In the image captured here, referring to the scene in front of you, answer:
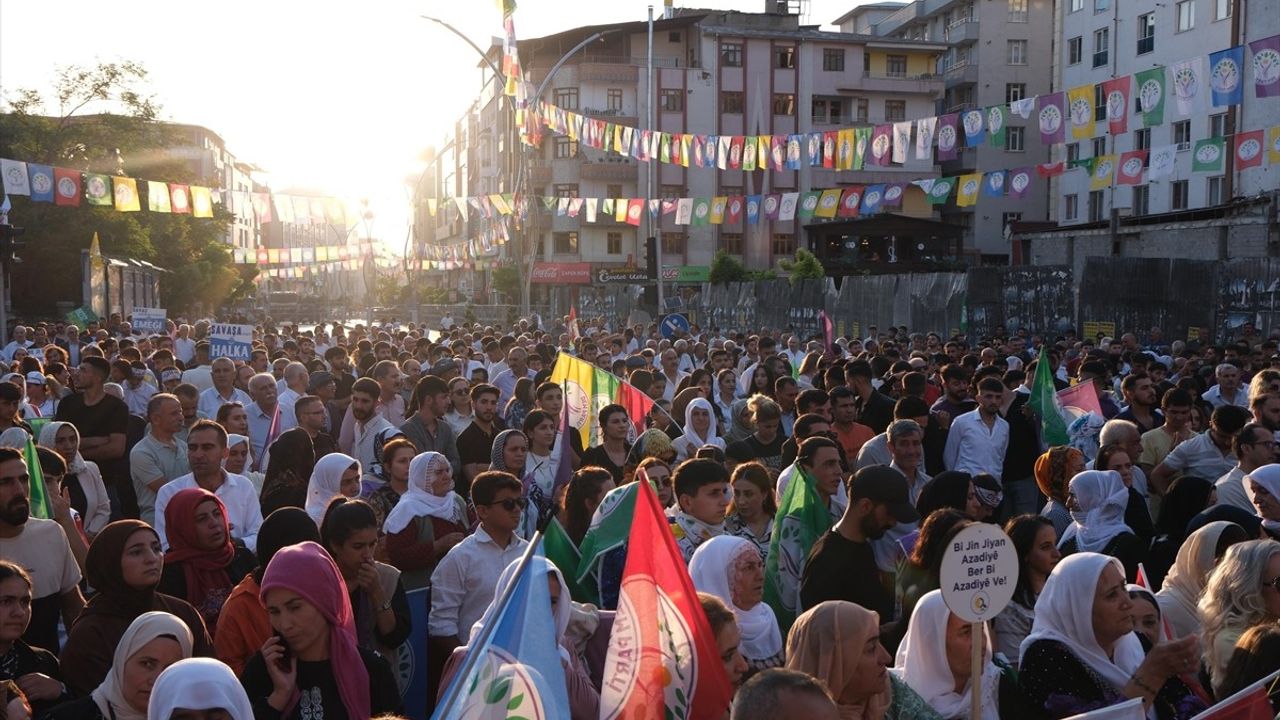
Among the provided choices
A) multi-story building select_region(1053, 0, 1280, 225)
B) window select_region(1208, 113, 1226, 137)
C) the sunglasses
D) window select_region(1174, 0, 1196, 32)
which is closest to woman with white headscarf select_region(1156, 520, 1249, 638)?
the sunglasses

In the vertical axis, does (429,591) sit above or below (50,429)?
below

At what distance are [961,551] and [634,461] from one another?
14.1ft

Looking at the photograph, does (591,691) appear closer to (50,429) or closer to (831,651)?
(831,651)

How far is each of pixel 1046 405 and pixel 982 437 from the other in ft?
5.99

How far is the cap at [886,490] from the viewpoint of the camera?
5723mm

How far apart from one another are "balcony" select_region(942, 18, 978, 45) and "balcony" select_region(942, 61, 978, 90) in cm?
122

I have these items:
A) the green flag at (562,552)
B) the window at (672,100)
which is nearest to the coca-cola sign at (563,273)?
the window at (672,100)

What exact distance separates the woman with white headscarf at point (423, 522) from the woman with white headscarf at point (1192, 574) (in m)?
3.39

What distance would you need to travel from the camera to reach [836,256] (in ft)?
200

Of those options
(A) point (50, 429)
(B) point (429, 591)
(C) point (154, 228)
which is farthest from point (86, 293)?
(B) point (429, 591)

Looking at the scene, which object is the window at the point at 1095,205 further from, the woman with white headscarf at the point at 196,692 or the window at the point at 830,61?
the woman with white headscarf at the point at 196,692

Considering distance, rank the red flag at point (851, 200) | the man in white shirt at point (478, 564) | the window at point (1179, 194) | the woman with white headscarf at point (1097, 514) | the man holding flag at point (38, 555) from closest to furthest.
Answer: the man holding flag at point (38, 555) → the man in white shirt at point (478, 564) → the woman with white headscarf at point (1097, 514) → the red flag at point (851, 200) → the window at point (1179, 194)

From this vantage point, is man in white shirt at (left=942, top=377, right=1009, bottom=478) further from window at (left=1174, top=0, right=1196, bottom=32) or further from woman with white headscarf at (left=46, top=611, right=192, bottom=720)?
window at (left=1174, top=0, right=1196, bottom=32)

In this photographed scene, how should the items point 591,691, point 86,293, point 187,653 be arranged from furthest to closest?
point 86,293 → point 591,691 → point 187,653
